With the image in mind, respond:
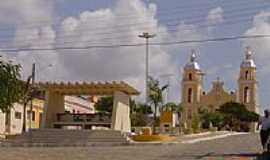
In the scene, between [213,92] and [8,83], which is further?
[213,92]

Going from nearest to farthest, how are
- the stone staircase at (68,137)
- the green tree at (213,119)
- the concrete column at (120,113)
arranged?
the stone staircase at (68,137)
the concrete column at (120,113)
the green tree at (213,119)

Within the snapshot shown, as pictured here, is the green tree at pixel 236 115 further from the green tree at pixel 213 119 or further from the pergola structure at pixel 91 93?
the pergola structure at pixel 91 93

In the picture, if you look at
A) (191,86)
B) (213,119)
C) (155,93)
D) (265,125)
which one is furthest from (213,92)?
(265,125)

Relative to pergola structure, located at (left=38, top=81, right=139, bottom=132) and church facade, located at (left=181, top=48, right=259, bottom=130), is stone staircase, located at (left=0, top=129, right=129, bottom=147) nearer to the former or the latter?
pergola structure, located at (left=38, top=81, right=139, bottom=132)

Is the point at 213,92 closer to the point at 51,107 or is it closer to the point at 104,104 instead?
the point at 104,104

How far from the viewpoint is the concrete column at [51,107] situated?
5750cm

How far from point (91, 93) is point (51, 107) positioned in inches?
139

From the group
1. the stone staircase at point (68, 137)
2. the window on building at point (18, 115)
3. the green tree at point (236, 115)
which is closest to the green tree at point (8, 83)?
the stone staircase at point (68, 137)

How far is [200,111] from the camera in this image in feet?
428

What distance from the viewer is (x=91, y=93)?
190ft

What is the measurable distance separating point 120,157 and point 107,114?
102 ft

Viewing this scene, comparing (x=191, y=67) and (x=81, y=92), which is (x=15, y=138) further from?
(x=191, y=67)

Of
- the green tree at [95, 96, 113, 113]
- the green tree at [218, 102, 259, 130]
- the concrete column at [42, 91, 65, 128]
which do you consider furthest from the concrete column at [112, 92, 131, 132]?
the green tree at [218, 102, 259, 130]

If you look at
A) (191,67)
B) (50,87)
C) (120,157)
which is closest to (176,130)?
(50,87)
